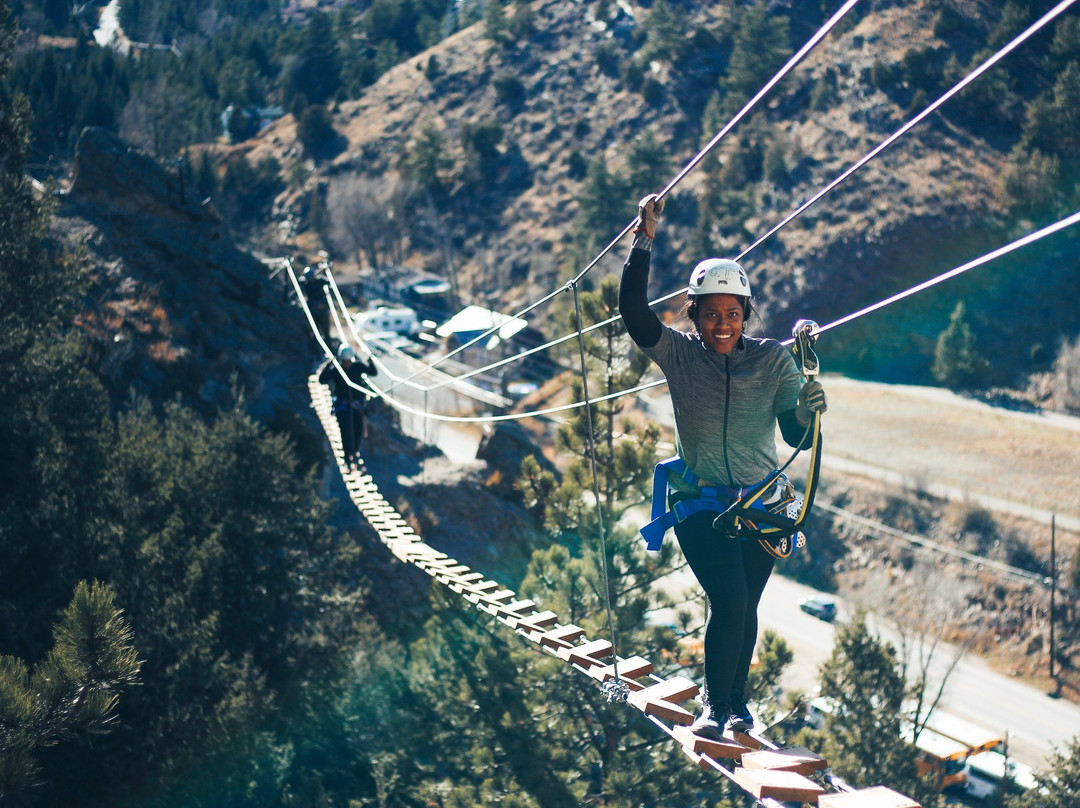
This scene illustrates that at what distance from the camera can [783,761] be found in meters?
4.56

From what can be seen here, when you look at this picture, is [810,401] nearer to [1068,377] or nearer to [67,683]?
[67,683]

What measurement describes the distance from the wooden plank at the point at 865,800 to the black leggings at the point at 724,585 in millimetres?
800

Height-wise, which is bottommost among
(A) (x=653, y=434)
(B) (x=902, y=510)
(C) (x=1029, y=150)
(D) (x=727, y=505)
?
(B) (x=902, y=510)

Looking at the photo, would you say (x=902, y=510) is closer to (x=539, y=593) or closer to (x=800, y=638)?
(x=800, y=638)

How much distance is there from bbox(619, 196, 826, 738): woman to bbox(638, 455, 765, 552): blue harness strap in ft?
0.04

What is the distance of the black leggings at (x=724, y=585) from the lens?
4.77 m

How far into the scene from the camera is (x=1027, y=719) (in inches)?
1095

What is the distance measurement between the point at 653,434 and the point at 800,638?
16656 millimetres

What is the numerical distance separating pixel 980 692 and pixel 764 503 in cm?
2834

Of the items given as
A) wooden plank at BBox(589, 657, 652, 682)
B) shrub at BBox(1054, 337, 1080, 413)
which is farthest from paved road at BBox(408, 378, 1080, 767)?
wooden plank at BBox(589, 657, 652, 682)

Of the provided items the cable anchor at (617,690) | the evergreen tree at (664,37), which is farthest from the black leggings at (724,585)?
the evergreen tree at (664,37)

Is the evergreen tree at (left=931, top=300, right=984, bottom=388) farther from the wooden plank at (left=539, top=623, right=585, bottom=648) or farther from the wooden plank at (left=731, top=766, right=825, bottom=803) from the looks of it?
the wooden plank at (left=731, top=766, right=825, bottom=803)

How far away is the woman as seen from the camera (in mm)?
4641

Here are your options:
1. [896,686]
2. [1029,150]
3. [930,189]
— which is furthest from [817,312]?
[896,686]
